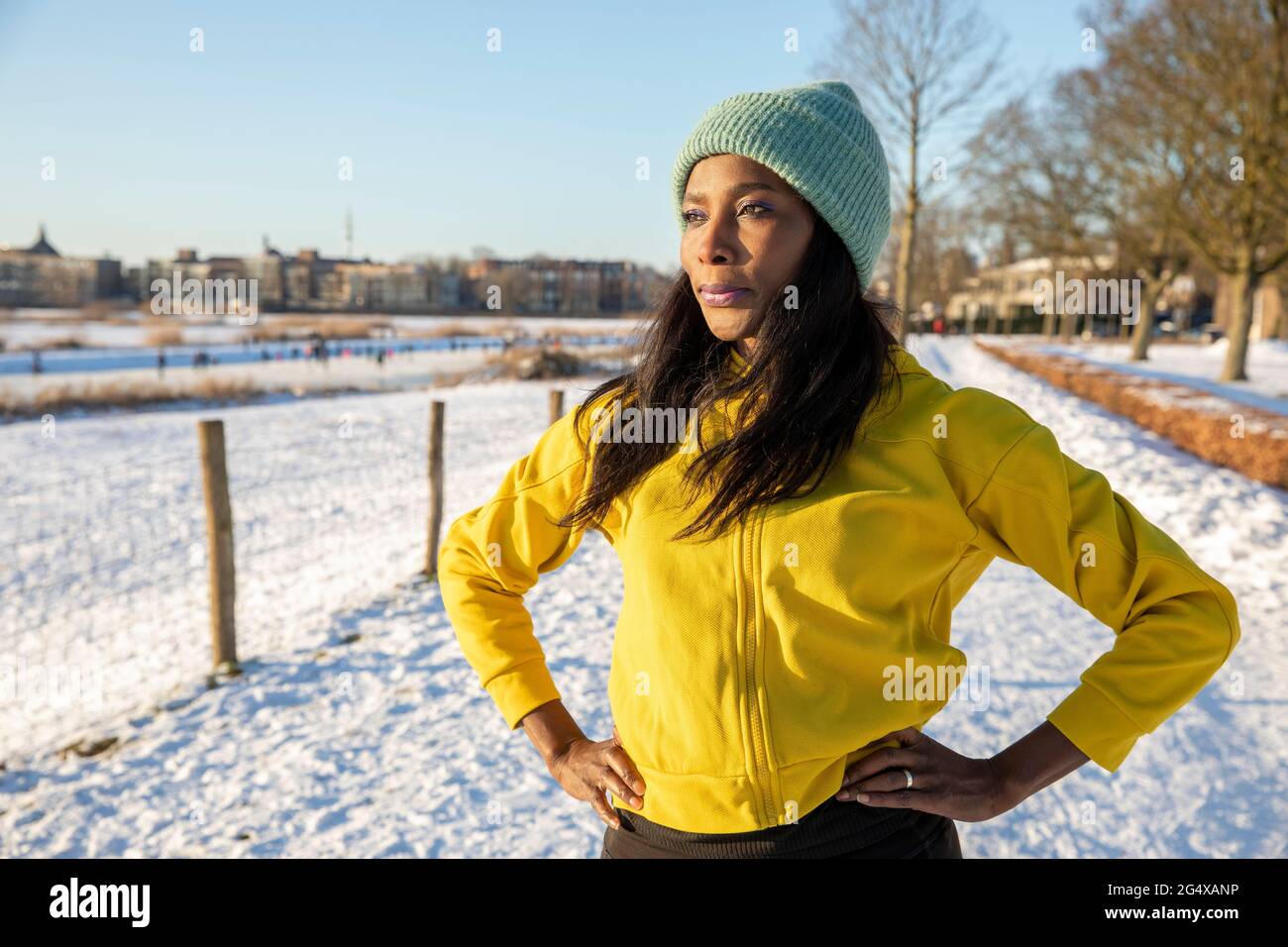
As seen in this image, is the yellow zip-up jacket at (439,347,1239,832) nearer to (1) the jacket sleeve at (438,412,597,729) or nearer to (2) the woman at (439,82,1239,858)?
(2) the woman at (439,82,1239,858)

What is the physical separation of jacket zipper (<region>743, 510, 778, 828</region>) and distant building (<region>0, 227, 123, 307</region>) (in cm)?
9185

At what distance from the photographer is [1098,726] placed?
4.64 feet

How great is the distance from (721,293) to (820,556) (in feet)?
1.73

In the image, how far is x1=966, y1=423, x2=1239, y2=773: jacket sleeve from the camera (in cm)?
135

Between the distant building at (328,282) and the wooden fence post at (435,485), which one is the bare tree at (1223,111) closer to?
the wooden fence post at (435,485)

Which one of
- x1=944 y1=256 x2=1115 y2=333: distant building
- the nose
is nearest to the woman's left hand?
the nose

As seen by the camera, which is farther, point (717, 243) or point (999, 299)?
point (999, 299)

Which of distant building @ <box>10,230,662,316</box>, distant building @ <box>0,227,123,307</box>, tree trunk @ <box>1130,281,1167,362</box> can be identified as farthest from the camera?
distant building @ <box>0,227,123,307</box>

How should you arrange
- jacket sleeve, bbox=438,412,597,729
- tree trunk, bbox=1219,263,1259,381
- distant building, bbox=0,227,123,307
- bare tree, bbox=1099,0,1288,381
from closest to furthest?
jacket sleeve, bbox=438,412,597,729, bare tree, bbox=1099,0,1288,381, tree trunk, bbox=1219,263,1259,381, distant building, bbox=0,227,123,307

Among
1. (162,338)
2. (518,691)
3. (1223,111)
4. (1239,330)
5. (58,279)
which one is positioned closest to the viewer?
(518,691)

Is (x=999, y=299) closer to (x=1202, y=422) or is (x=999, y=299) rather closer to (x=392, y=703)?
(x=1202, y=422)

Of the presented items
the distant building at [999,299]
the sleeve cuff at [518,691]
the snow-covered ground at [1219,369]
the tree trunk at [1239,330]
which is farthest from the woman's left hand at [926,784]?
the distant building at [999,299]

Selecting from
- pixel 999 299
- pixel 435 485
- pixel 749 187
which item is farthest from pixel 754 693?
pixel 999 299

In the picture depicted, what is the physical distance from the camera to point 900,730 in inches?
58.2
